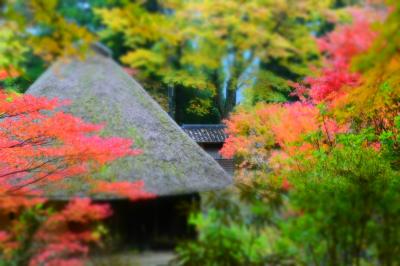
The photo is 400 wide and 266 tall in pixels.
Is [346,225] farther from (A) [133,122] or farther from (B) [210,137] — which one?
(A) [133,122]

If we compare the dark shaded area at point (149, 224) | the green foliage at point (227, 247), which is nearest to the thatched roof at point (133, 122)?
the dark shaded area at point (149, 224)

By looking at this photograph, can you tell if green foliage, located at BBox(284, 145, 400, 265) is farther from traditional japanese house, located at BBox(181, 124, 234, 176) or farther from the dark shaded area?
traditional japanese house, located at BBox(181, 124, 234, 176)

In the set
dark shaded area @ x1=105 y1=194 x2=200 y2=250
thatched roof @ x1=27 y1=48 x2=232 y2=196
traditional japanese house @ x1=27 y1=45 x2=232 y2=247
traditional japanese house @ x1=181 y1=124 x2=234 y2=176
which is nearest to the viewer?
dark shaded area @ x1=105 y1=194 x2=200 y2=250

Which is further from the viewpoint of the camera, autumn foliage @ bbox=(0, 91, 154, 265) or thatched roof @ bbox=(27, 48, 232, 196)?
thatched roof @ bbox=(27, 48, 232, 196)

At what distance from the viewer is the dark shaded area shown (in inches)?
123

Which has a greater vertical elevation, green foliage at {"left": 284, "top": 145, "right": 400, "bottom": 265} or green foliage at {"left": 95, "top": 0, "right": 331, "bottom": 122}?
green foliage at {"left": 95, "top": 0, "right": 331, "bottom": 122}

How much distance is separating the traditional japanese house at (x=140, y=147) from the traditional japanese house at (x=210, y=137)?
0.12 meters

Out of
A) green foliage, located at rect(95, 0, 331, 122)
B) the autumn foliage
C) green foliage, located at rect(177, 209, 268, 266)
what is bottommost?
green foliage, located at rect(177, 209, 268, 266)

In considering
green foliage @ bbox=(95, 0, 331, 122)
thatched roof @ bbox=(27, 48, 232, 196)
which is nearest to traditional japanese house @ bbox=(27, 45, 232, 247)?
thatched roof @ bbox=(27, 48, 232, 196)

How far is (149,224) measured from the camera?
10.6ft

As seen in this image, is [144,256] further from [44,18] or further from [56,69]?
[56,69]

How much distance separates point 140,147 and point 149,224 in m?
1.01

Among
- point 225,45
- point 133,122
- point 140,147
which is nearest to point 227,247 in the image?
point 140,147

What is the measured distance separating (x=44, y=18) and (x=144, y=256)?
211 centimetres
